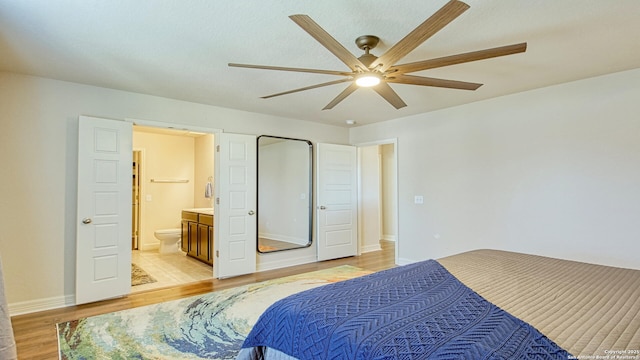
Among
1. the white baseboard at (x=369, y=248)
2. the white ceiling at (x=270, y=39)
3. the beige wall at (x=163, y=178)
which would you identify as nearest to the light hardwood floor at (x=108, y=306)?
the white baseboard at (x=369, y=248)

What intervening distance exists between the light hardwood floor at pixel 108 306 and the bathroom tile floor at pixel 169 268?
244 mm

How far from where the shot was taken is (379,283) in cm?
180

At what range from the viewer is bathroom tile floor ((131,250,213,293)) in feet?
14.2

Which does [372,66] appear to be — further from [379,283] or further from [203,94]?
[203,94]

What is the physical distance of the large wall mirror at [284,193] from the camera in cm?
515

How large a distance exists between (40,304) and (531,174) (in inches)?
220

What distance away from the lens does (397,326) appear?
1.25 meters

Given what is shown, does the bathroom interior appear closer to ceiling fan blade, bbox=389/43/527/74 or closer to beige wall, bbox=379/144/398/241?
beige wall, bbox=379/144/398/241

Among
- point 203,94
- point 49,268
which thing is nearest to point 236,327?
point 49,268

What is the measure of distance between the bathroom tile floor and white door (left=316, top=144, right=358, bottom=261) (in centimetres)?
194

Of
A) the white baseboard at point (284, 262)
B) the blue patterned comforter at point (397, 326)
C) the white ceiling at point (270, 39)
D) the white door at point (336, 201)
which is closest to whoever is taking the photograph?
the blue patterned comforter at point (397, 326)

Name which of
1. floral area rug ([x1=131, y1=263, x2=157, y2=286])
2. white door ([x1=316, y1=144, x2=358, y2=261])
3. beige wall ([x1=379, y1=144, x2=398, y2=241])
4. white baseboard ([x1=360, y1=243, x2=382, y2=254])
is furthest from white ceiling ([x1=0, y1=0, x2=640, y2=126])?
beige wall ([x1=379, y1=144, x2=398, y2=241])

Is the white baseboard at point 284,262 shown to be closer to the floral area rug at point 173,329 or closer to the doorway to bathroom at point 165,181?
the floral area rug at point 173,329

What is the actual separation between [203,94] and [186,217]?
3.00 metres
